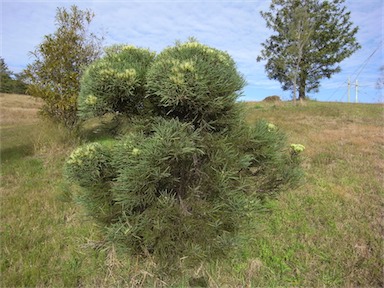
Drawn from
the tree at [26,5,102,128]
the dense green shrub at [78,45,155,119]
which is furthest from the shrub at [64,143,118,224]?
the tree at [26,5,102,128]

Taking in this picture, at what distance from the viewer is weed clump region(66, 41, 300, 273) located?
1654mm

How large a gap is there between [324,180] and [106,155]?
12.0 feet

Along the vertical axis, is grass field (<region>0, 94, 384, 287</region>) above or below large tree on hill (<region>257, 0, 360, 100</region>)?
below

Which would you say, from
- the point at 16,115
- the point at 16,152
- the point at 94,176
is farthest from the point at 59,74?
the point at 16,115

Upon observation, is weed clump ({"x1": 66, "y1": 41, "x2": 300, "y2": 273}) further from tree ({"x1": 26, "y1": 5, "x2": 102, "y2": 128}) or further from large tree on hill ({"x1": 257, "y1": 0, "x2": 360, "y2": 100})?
large tree on hill ({"x1": 257, "y1": 0, "x2": 360, "y2": 100})

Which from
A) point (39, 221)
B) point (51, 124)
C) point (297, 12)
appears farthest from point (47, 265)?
point (297, 12)

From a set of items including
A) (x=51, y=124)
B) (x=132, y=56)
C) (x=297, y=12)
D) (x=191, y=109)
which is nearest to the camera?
(x=191, y=109)

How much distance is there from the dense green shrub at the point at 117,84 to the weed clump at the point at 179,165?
0.02 metres

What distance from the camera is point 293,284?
2.19 metres

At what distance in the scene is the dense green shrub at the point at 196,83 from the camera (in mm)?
1596

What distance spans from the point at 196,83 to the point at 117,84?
A: 0.55 m

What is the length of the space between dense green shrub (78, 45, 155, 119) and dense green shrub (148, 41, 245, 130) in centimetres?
13

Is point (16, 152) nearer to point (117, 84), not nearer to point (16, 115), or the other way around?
point (117, 84)

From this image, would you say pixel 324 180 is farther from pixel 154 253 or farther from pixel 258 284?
pixel 154 253
